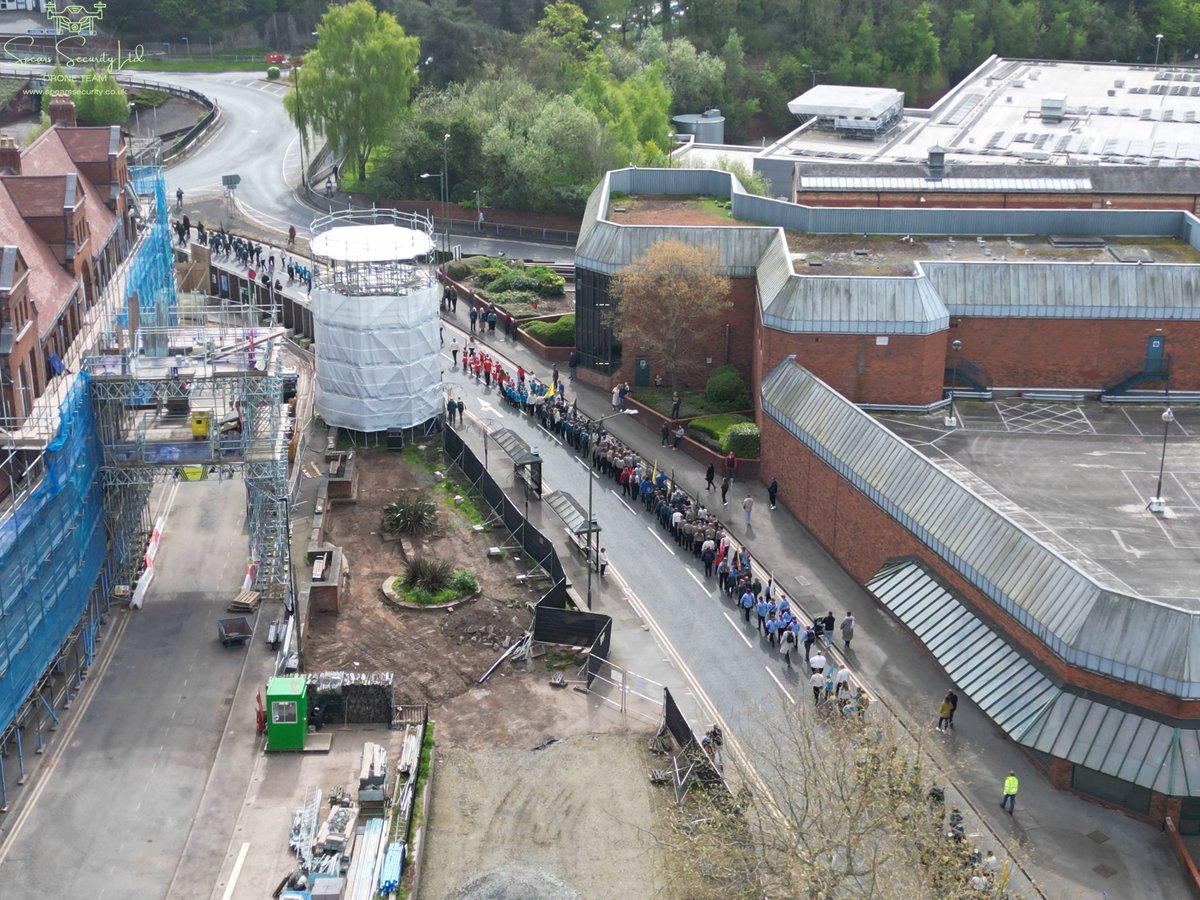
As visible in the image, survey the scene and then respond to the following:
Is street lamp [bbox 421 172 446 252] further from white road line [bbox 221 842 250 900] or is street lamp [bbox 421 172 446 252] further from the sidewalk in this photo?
white road line [bbox 221 842 250 900]

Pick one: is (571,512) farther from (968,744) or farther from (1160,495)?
(1160,495)

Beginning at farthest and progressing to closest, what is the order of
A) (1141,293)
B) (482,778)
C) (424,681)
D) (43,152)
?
(43,152) < (1141,293) < (424,681) < (482,778)

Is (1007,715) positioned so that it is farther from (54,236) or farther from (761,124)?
(761,124)

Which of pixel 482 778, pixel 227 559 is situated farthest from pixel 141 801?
pixel 227 559

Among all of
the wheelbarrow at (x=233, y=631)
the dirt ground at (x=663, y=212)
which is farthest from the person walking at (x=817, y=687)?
the dirt ground at (x=663, y=212)

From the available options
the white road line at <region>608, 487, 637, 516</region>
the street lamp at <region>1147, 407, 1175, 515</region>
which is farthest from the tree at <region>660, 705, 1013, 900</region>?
the white road line at <region>608, 487, 637, 516</region>

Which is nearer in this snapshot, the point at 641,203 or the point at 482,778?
the point at 482,778

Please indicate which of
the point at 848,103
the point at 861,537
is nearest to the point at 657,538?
the point at 861,537
